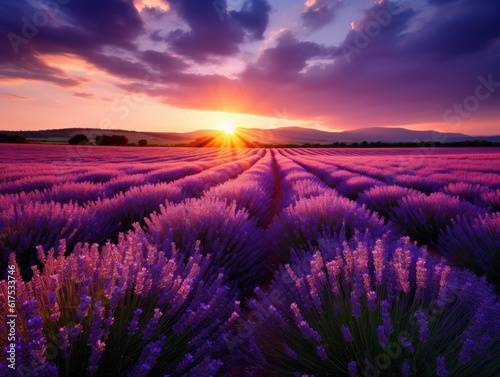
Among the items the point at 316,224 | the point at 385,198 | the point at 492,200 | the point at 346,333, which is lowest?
the point at 385,198

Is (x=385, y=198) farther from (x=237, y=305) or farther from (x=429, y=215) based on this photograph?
(x=237, y=305)

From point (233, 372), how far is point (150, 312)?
31.3 inches

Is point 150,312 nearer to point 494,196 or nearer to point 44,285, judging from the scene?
point 44,285

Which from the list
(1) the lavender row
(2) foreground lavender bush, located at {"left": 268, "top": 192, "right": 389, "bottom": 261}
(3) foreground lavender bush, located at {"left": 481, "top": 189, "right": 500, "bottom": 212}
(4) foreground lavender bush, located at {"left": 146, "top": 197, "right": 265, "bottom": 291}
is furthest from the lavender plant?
(1) the lavender row

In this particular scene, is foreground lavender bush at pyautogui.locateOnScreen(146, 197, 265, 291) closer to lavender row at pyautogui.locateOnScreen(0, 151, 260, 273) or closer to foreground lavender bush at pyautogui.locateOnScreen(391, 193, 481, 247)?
lavender row at pyautogui.locateOnScreen(0, 151, 260, 273)

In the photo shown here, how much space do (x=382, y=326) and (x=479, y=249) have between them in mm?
2010

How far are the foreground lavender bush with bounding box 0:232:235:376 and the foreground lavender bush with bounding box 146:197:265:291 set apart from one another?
3.32 feet

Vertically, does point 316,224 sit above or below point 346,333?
below

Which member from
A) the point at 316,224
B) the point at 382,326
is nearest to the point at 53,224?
the point at 316,224

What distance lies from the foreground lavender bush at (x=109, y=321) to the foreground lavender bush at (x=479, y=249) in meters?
2.47

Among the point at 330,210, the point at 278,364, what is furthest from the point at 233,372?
the point at 330,210

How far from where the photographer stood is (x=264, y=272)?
350 centimetres

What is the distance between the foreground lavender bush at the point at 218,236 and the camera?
2.97m

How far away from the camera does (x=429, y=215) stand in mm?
4988
